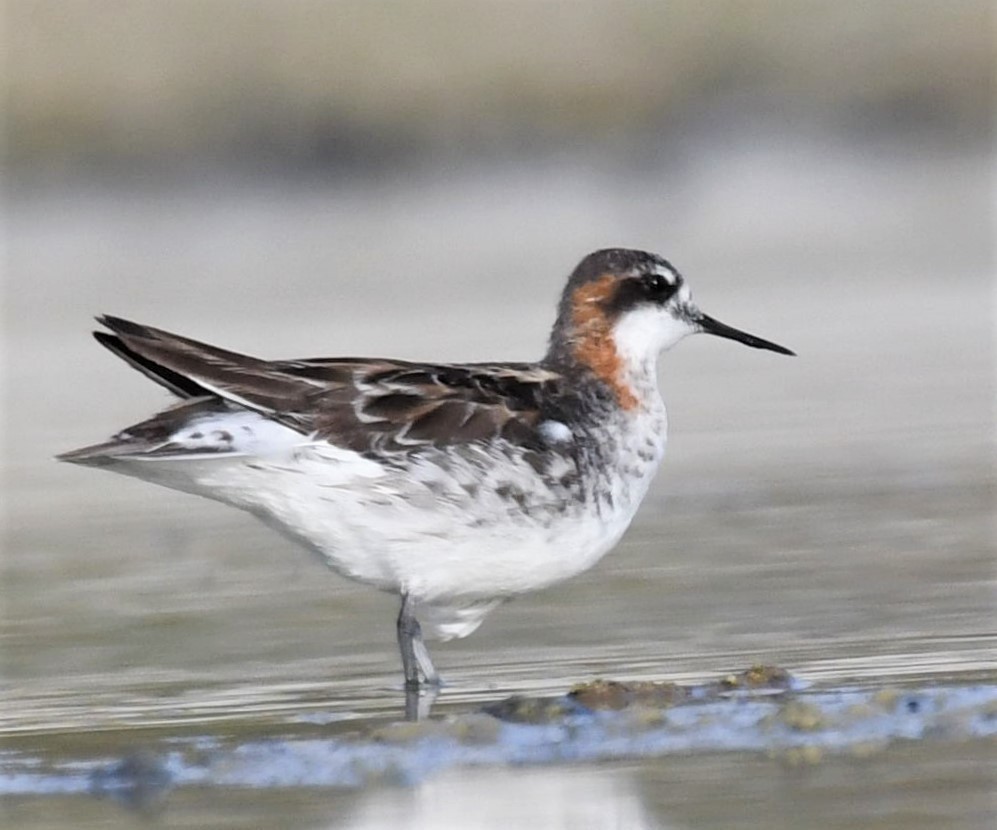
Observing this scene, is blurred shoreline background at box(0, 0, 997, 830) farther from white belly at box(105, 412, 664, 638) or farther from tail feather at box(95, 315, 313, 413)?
tail feather at box(95, 315, 313, 413)

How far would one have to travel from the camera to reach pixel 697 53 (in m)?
27.9

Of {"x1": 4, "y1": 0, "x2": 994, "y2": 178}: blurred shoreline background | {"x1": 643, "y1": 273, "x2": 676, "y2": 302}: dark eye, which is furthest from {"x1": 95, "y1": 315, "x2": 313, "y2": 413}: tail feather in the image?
{"x1": 4, "y1": 0, "x2": 994, "y2": 178}: blurred shoreline background

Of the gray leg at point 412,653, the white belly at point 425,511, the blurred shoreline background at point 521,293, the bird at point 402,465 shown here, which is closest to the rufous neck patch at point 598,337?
the bird at point 402,465

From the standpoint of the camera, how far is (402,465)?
27.7 ft

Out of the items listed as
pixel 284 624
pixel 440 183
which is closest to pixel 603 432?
pixel 284 624

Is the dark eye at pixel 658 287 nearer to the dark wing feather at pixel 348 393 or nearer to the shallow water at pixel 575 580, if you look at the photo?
the dark wing feather at pixel 348 393

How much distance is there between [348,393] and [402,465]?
12.8 inches

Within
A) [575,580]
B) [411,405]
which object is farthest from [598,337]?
[575,580]

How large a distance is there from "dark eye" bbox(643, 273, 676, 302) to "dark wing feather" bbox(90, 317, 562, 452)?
95 cm

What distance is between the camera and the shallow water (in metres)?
7.02

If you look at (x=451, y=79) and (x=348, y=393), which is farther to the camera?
(x=451, y=79)

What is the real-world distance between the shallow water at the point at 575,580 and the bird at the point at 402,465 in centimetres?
41

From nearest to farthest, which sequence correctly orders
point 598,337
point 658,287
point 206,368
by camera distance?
point 206,368 → point 598,337 → point 658,287

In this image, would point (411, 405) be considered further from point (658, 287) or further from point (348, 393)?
point (658, 287)
